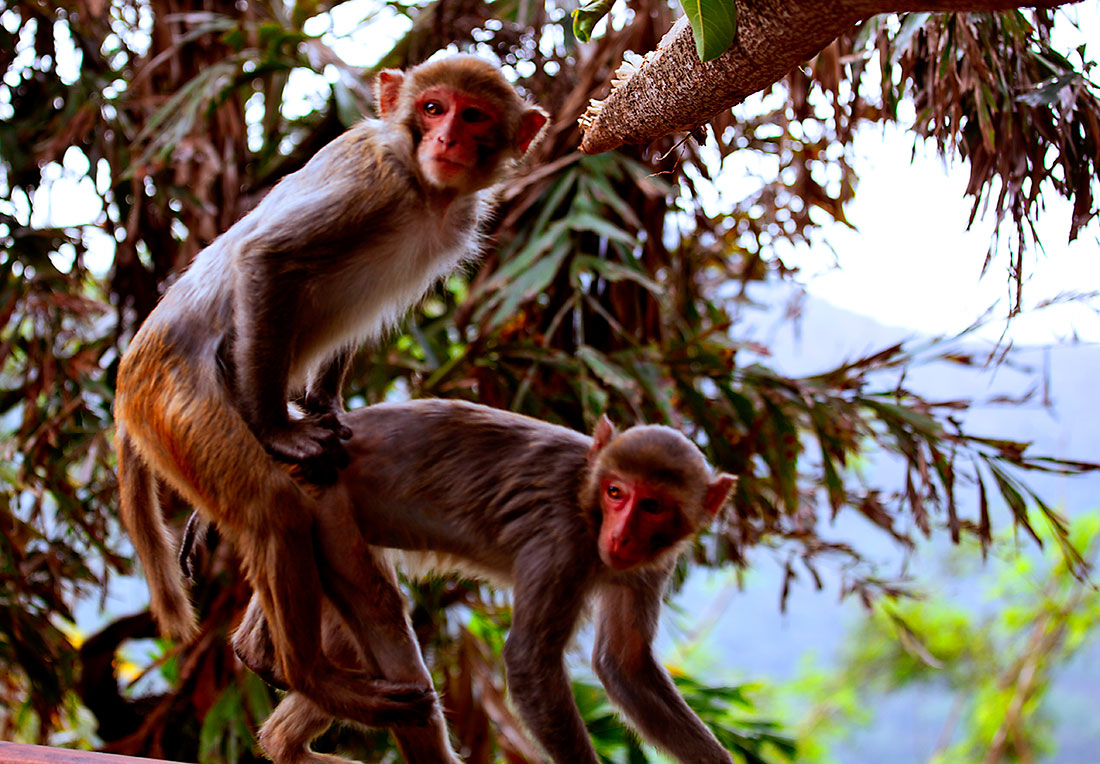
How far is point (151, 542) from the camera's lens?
2.84 metres

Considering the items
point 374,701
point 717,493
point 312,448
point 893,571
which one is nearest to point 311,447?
point 312,448

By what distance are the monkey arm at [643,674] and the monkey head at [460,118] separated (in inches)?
49.7

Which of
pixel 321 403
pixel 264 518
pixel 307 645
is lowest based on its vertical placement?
pixel 307 645

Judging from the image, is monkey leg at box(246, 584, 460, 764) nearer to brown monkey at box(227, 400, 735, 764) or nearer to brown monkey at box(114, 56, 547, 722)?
brown monkey at box(227, 400, 735, 764)

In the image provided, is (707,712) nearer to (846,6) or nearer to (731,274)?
(731,274)

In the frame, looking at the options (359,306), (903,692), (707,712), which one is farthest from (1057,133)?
(903,692)

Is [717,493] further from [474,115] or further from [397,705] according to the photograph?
[474,115]

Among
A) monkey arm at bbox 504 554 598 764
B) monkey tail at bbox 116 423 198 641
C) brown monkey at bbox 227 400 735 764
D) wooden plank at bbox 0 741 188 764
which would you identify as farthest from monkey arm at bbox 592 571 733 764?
wooden plank at bbox 0 741 188 764

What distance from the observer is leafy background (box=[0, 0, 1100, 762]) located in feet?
14.3

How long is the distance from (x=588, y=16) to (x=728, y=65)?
308 mm

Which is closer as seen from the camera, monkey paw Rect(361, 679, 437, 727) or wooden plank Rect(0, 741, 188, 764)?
wooden plank Rect(0, 741, 188, 764)

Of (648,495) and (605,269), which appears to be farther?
(605,269)

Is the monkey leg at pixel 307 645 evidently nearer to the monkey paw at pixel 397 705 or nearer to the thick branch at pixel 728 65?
the monkey paw at pixel 397 705

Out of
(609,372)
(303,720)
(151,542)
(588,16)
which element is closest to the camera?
(588,16)
